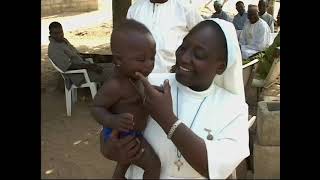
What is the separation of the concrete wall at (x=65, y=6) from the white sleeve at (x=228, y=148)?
14.0 m

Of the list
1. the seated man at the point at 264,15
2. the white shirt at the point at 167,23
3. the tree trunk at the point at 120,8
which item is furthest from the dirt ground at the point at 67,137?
the seated man at the point at 264,15

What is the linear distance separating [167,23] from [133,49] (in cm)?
255

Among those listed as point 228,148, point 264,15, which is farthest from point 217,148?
point 264,15

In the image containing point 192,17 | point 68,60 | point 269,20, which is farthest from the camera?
point 269,20

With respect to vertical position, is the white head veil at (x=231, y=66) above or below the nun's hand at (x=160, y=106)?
above

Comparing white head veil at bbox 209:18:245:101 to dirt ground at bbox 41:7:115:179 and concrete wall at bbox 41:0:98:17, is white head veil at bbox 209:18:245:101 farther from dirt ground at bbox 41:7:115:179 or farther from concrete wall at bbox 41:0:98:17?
concrete wall at bbox 41:0:98:17

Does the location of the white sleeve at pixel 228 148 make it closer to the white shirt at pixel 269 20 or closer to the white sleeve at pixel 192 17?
the white sleeve at pixel 192 17

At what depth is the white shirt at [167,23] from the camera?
4.73 metres

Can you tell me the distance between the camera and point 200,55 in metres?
2.27

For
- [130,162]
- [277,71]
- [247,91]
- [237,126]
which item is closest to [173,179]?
[130,162]

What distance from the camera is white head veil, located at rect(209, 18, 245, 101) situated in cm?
231

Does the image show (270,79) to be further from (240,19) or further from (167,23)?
(240,19)
